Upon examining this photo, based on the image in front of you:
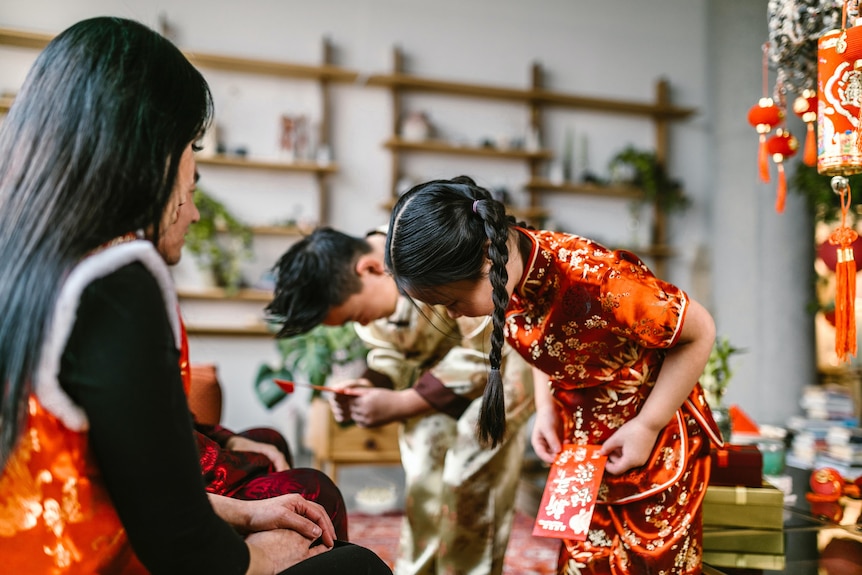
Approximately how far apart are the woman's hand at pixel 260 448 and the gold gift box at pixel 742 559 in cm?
87

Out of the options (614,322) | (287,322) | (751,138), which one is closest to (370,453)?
(287,322)

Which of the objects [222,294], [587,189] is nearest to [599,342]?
[222,294]

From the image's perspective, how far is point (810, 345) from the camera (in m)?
4.39

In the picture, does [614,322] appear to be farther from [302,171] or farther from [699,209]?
[699,209]

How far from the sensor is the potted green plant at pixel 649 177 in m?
5.23

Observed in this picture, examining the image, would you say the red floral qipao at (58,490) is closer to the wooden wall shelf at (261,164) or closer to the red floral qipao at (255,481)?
the red floral qipao at (255,481)

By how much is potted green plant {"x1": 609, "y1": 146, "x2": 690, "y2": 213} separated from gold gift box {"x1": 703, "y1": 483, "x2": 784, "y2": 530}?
157 inches

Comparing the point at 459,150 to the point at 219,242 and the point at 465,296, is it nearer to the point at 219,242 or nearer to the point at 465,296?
the point at 219,242

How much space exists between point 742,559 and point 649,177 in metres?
4.09

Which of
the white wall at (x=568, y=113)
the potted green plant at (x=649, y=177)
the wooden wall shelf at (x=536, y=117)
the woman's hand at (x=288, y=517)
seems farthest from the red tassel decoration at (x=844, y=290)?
the potted green plant at (x=649, y=177)

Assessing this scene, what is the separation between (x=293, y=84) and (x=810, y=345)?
3.64 meters

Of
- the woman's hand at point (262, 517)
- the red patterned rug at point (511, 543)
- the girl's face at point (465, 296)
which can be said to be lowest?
the red patterned rug at point (511, 543)

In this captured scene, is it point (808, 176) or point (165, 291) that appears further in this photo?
point (808, 176)

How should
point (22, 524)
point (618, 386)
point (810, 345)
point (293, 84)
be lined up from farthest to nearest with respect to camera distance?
point (293, 84)
point (810, 345)
point (618, 386)
point (22, 524)
